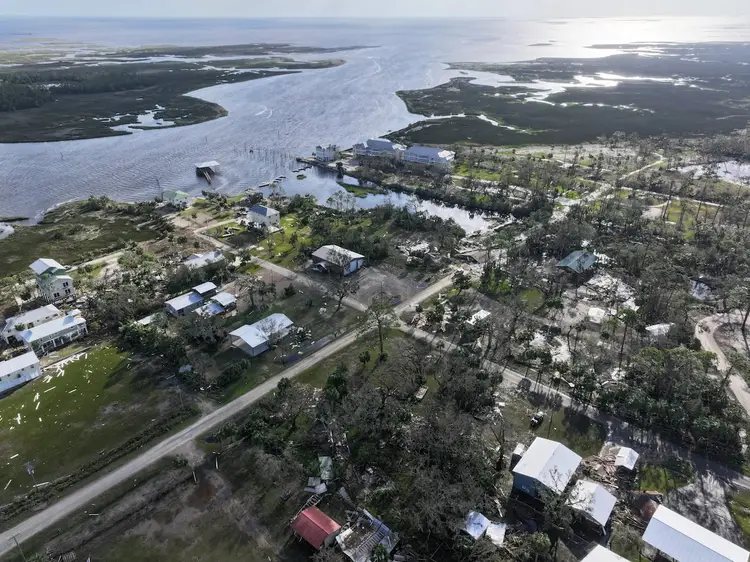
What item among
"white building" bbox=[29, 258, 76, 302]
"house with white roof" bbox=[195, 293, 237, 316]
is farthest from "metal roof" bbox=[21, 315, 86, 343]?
"house with white roof" bbox=[195, 293, 237, 316]

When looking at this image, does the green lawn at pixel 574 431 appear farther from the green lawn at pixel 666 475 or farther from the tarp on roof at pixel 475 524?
the tarp on roof at pixel 475 524

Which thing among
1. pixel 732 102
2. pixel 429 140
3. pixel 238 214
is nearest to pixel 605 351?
pixel 238 214


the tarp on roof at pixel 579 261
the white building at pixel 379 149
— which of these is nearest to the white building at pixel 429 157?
the white building at pixel 379 149

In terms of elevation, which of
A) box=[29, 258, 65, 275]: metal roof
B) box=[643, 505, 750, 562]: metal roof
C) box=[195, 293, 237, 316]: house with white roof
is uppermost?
box=[29, 258, 65, 275]: metal roof

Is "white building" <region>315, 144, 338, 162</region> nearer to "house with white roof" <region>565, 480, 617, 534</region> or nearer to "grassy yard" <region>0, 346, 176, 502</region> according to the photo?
"grassy yard" <region>0, 346, 176, 502</region>

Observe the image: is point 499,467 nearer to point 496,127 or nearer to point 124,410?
point 124,410

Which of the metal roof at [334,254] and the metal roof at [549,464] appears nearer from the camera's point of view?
the metal roof at [549,464]
